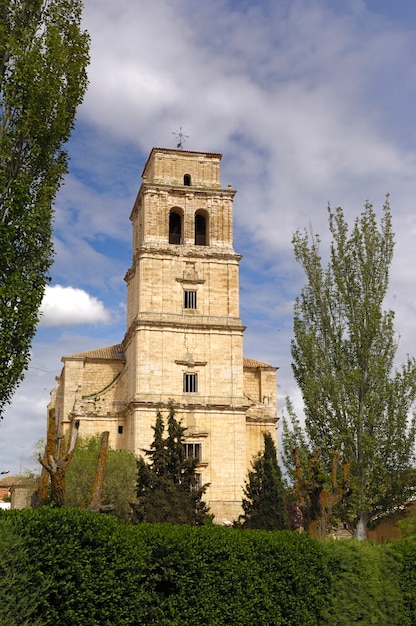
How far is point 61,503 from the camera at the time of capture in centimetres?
1551

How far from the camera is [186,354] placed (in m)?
43.7

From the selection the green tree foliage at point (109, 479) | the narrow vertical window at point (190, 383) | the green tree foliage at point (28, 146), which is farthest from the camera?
the narrow vertical window at point (190, 383)

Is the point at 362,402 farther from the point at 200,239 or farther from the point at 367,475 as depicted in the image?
the point at 200,239

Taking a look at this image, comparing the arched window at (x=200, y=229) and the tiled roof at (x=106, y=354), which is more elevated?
the arched window at (x=200, y=229)

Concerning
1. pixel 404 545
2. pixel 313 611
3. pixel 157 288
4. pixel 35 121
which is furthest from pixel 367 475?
pixel 157 288

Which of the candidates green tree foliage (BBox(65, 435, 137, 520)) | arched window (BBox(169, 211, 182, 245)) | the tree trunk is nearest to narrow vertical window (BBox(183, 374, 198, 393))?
green tree foliage (BBox(65, 435, 137, 520))

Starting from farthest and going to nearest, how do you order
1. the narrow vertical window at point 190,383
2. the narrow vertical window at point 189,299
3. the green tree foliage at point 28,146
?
the narrow vertical window at point 189,299
the narrow vertical window at point 190,383
the green tree foliage at point 28,146

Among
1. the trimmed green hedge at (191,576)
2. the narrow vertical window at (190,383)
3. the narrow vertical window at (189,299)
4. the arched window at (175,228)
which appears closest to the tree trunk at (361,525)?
the trimmed green hedge at (191,576)

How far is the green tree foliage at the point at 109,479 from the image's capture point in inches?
1368

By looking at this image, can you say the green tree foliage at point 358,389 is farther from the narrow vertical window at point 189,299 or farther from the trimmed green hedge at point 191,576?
the narrow vertical window at point 189,299

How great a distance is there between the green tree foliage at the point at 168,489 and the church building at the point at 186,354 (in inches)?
497

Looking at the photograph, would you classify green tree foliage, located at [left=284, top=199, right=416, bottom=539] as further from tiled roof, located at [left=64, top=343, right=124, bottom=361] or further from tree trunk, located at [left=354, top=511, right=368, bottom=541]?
tiled roof, located at [left=64, top=343, right=124, bottom=361]

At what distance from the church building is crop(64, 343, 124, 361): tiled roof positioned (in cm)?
11

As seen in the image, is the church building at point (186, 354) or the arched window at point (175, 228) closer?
the church building at point (186, 354)
